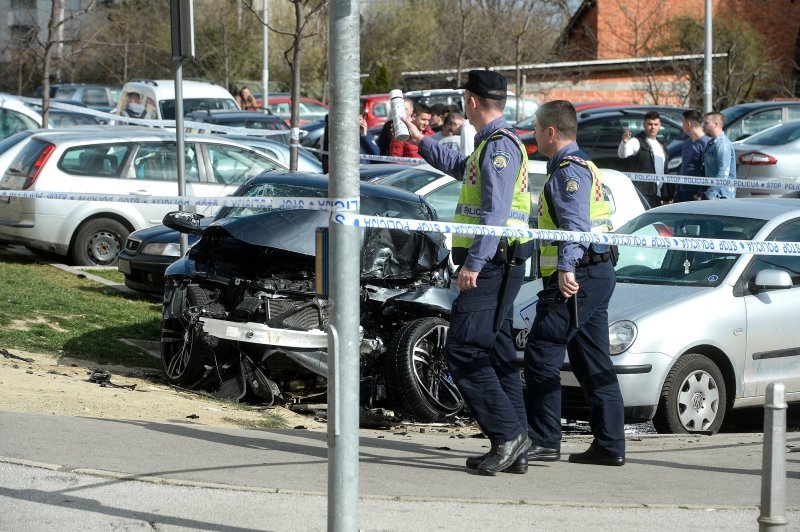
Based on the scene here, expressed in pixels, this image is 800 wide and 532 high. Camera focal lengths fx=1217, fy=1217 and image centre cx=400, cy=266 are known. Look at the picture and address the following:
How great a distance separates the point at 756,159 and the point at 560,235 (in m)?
11.1

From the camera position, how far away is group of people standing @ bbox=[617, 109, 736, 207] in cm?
1303

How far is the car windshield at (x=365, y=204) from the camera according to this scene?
920 cm

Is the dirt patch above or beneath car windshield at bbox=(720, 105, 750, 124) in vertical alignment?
beneath

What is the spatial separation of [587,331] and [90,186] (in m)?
8.75

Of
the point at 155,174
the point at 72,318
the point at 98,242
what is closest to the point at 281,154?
the point at 155,174

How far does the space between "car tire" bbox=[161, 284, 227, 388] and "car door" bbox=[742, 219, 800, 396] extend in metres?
3.62

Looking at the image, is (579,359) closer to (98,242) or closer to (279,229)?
(279,229)

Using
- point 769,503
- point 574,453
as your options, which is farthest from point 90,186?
point 769,503

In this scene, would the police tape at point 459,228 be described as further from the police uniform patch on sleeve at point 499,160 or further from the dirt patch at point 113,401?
the dirt patch at point 113,401

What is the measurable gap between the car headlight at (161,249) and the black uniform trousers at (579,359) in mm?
6108

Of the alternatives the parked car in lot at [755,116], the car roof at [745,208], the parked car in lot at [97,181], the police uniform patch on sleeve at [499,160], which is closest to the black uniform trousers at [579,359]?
the police uniform patch on sleeve at [499,160]

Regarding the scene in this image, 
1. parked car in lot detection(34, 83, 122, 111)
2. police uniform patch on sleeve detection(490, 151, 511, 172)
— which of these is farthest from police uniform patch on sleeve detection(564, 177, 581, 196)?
parked car in lot detection(34, 83, 122, 111)

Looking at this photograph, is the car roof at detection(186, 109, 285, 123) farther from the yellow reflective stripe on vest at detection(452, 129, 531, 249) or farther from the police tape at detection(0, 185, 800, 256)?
the yellow reflective stripe on vest at detection(452, 129, 531, 249)

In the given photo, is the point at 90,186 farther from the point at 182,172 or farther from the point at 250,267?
the point at 250,267
